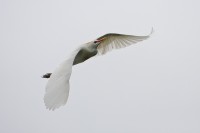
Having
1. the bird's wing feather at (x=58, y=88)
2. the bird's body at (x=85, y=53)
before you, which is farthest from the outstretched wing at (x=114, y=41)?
the bird's wing feather at (x=58, y=88)

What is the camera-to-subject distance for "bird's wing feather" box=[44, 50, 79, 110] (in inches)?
264

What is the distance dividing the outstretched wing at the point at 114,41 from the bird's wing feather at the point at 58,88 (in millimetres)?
5128

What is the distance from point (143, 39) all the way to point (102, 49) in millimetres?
1228

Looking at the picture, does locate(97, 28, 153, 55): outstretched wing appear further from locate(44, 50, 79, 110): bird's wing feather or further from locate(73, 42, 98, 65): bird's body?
locate(44, 50, 79, 110): bird's wing feather

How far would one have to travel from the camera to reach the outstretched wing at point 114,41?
12719 millimetres

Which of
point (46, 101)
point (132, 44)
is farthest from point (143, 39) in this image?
point (46, 101)

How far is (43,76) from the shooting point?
10.8 metres

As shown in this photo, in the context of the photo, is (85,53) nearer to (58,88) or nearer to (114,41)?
(114,41)

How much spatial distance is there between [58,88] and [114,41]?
613 cm

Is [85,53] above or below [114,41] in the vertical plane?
above

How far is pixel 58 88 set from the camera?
22.9 ft

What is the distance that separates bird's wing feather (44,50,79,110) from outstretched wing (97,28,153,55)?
5.13m

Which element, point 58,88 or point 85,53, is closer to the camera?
point 58,88

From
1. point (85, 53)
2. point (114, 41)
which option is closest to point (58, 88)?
point (85, 53)
